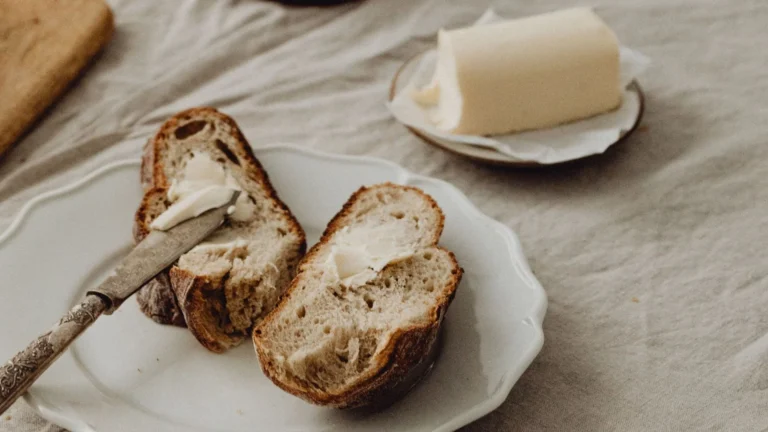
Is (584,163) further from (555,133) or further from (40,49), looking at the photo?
(40,49)

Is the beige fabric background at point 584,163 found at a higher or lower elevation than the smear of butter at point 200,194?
lower

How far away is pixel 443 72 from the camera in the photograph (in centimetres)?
201

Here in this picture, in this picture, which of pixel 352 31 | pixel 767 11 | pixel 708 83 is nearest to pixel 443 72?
pixel 352 31

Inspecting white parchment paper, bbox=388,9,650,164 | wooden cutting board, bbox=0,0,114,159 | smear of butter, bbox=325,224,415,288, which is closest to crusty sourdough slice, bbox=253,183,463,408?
smear of butter, bbox=325,224,415,288

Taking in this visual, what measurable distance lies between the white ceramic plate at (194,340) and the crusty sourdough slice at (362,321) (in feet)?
0.22

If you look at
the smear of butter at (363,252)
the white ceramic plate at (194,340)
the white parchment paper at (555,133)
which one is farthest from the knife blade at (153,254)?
the white parchment paper at (555,133)

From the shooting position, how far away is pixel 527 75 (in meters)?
1.89

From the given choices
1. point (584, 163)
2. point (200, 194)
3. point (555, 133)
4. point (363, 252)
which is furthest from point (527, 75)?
point (200, 194)

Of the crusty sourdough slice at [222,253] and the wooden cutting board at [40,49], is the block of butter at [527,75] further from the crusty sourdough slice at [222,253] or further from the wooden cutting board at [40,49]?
the wooden cutting board at [40,49]

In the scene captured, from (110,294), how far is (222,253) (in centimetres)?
23

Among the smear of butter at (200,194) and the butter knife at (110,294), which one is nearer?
the butter knife at (110,294)

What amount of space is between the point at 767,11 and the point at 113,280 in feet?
7.31

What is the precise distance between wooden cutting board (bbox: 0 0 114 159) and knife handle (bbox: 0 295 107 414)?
0.90 metres

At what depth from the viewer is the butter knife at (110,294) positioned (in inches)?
43.7
